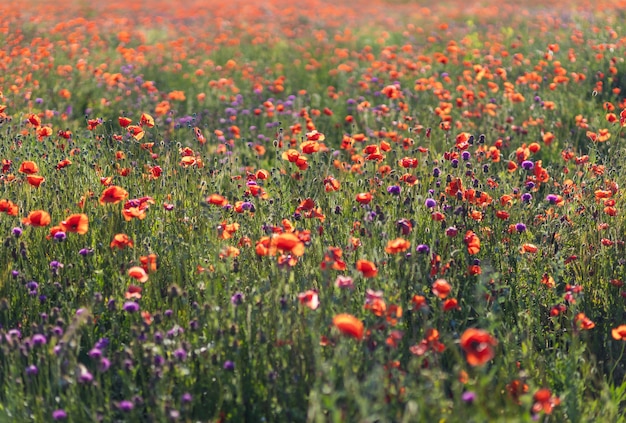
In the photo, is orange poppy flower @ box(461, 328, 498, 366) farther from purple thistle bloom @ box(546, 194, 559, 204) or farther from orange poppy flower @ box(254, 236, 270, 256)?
purple thistle bloom @ box(546, 194, 559, 204)

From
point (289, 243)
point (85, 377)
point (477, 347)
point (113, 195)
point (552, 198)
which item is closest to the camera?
point (477, 347)

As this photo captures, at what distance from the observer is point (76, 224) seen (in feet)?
9.43

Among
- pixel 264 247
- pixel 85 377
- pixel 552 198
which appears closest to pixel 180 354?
pixel 85 377

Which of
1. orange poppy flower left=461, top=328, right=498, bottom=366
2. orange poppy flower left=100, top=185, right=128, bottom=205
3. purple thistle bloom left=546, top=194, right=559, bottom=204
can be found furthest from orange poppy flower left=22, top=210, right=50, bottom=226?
purple thistle bloom left=546, top=194, right=559, bottom=204

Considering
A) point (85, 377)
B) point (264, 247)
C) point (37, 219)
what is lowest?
point (85, 377)

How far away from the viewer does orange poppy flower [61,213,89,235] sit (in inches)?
112

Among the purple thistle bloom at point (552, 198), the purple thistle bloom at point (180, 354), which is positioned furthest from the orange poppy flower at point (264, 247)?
the purple thistle bloom at point (552, 198)

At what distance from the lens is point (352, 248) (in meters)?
3.06

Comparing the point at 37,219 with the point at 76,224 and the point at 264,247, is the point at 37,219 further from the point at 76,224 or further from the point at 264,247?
the point at 264,247

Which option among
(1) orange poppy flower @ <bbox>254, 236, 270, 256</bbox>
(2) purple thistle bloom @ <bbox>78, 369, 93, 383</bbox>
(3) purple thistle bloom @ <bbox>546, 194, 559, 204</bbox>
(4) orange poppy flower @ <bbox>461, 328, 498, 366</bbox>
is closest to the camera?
(4) orange poppy flower @ <bbox>461, 328, 498, 366</bbox>

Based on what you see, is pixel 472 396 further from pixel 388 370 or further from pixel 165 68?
pixel 165 68

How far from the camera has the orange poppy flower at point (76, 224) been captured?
2844mm

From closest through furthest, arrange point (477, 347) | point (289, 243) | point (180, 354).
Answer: point (477, 347), point (180, 354), point (289, 243)

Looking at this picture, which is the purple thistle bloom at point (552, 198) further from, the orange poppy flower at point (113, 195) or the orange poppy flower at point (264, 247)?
the orange poppy flower at point (113, 195)
